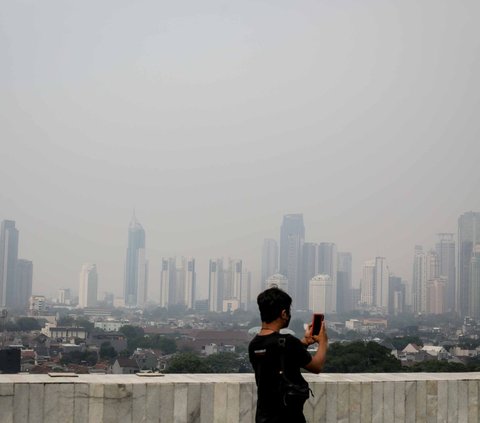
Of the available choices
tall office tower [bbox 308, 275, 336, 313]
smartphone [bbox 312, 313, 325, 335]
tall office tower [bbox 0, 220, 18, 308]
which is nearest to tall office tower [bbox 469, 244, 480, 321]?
tall office tower [bbox 308, 275, 336, 313]

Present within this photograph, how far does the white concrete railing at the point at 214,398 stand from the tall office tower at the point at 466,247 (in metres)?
82.2

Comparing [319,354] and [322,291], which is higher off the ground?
[322,291]

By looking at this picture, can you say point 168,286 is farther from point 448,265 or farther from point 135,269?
point 448,265

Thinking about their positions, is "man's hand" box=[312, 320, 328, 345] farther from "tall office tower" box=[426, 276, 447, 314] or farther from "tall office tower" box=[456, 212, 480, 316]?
"tall office tower" box=[426, 276, 447, 314]

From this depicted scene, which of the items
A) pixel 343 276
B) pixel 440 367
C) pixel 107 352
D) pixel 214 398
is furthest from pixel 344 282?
pixel 214 398

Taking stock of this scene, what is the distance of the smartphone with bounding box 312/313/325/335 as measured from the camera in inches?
149

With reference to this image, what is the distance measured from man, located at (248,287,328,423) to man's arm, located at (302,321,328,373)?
23 millimetres

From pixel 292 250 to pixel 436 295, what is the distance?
15.2m

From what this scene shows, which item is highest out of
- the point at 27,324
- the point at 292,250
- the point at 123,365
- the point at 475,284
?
the point at 292,250

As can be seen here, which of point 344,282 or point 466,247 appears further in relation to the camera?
point 344,282

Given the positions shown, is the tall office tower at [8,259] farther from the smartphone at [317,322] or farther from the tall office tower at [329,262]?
the smartphone at [317,322]

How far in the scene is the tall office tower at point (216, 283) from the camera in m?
105

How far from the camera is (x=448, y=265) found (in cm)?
9138

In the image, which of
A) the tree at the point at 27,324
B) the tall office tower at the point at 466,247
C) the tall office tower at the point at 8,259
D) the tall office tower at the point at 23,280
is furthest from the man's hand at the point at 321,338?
the tall office tower at the point at 23,280
